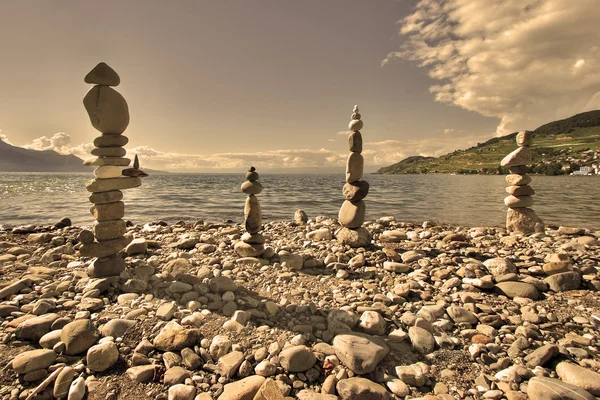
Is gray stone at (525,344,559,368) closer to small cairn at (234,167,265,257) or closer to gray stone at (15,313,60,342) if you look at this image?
small cairn at (234,167,265,257)

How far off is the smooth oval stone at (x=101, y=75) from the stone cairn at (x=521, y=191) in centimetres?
1182

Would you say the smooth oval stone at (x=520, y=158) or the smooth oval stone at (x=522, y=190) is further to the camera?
the smooth oval stone at (x=522, y=190)

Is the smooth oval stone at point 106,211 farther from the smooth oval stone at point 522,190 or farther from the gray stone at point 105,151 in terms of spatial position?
the smooth oval stone at point 522,190

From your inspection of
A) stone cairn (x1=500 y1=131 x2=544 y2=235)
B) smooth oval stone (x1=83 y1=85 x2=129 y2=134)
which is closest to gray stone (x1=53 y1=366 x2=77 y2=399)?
smooth oval stone (x1=83 y1=85 x2=129 y2=134)

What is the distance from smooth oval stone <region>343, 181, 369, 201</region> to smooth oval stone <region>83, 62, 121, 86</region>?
655 cm

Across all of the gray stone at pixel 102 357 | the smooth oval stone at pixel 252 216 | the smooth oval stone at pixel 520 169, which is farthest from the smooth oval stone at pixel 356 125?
the gray stone at pixel 102 357

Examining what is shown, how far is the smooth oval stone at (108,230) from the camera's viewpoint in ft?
19.8

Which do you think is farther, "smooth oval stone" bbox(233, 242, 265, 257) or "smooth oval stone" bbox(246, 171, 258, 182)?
"smooth oval stone" bbox(233, 242, 265, 257)

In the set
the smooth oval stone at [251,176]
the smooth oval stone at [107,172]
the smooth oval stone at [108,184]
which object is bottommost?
the smooth oval stone at [108,184]

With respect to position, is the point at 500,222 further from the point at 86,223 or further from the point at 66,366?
the point at 86,223

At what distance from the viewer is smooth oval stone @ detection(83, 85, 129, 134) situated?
572 centimetres

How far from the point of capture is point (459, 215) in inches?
618

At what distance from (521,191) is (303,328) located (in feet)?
33.0

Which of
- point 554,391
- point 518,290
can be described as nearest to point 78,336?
point 554,391
